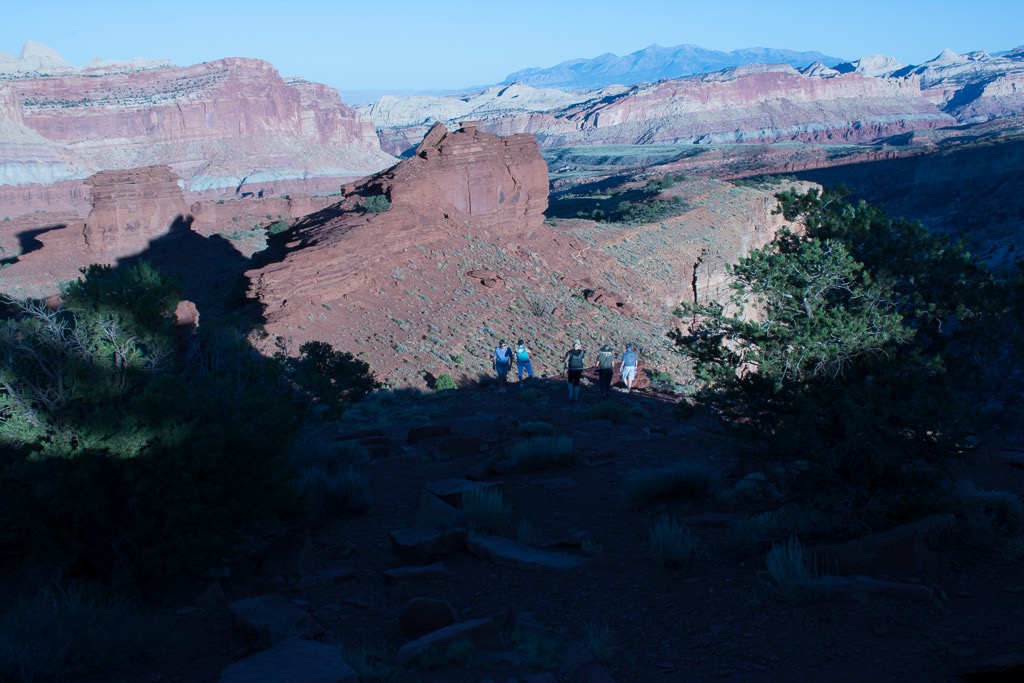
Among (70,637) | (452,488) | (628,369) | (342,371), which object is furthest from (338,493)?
(628,369)

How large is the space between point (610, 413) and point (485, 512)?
238 inches

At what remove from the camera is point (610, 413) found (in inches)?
532

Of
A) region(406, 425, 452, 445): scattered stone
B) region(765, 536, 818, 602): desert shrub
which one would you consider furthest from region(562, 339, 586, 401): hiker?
region(765, 536, 818, 602): desert shrub

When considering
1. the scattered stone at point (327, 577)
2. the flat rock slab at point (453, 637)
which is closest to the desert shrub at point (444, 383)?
the scattered stone at point (327, 577)

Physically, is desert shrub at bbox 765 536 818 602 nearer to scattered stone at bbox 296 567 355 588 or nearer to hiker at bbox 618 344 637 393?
scattered stone at bbox 296 567 355 588

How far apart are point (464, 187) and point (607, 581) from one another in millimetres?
23956

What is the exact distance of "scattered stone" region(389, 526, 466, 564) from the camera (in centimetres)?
721

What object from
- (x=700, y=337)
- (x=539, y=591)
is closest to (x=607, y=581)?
(x=539, y=591)

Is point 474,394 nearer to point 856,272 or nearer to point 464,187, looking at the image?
point 856,272

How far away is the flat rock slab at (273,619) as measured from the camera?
5539mm

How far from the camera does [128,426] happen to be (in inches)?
248

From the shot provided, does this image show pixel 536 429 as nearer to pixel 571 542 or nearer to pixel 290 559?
pixel 571 542

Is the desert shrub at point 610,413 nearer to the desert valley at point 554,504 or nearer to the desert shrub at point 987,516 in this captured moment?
the desert valley at point 554,504

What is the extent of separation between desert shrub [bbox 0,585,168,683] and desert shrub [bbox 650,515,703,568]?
3.82 meters
